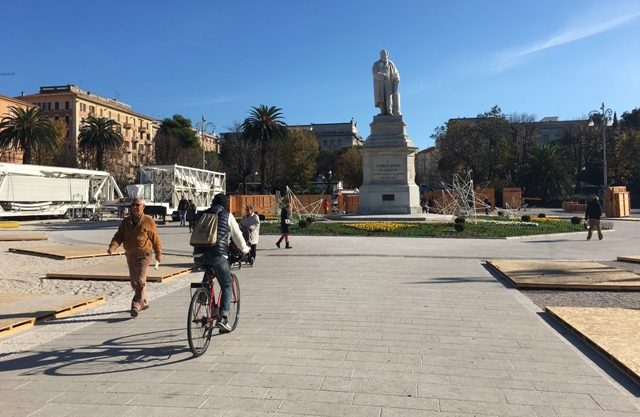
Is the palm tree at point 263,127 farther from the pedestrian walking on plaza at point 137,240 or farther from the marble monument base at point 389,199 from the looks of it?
the pedestrian walking on plaza at point 137,240

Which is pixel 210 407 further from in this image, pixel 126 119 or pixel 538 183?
pixel 126 119

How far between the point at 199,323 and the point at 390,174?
78.9ft

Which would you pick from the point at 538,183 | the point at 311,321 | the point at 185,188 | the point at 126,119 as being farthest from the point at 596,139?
the point at 126,119

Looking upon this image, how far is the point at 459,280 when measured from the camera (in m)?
10.6

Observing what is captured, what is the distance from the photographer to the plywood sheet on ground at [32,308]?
6.71 metres

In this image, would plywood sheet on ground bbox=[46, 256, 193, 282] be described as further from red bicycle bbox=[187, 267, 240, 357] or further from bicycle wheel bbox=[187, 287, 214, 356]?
bicycle wheel bbox=[187, 287, 214, 356]

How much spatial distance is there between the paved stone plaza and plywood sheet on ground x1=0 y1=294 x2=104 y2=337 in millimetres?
220

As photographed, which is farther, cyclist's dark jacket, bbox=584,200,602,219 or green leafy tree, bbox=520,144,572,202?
green leafy tree, bbox=520,144,572,202

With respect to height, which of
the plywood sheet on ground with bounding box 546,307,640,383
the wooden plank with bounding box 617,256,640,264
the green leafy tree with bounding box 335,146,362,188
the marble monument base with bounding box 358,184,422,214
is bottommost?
the wooden plank with bounding box 617,256,640,264

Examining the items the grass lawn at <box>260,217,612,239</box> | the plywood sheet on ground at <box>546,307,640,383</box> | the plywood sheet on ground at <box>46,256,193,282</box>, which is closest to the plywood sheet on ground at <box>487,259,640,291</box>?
the plywood sheet on ground at <box>546,307,640,383</box>

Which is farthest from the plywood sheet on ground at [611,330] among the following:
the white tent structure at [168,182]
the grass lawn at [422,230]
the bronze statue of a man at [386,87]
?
the white tent structure at [168,182]

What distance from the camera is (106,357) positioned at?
18.0ft

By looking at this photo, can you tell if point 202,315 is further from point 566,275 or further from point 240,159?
point 240,159

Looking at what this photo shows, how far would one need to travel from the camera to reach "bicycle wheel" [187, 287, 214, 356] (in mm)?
5328
